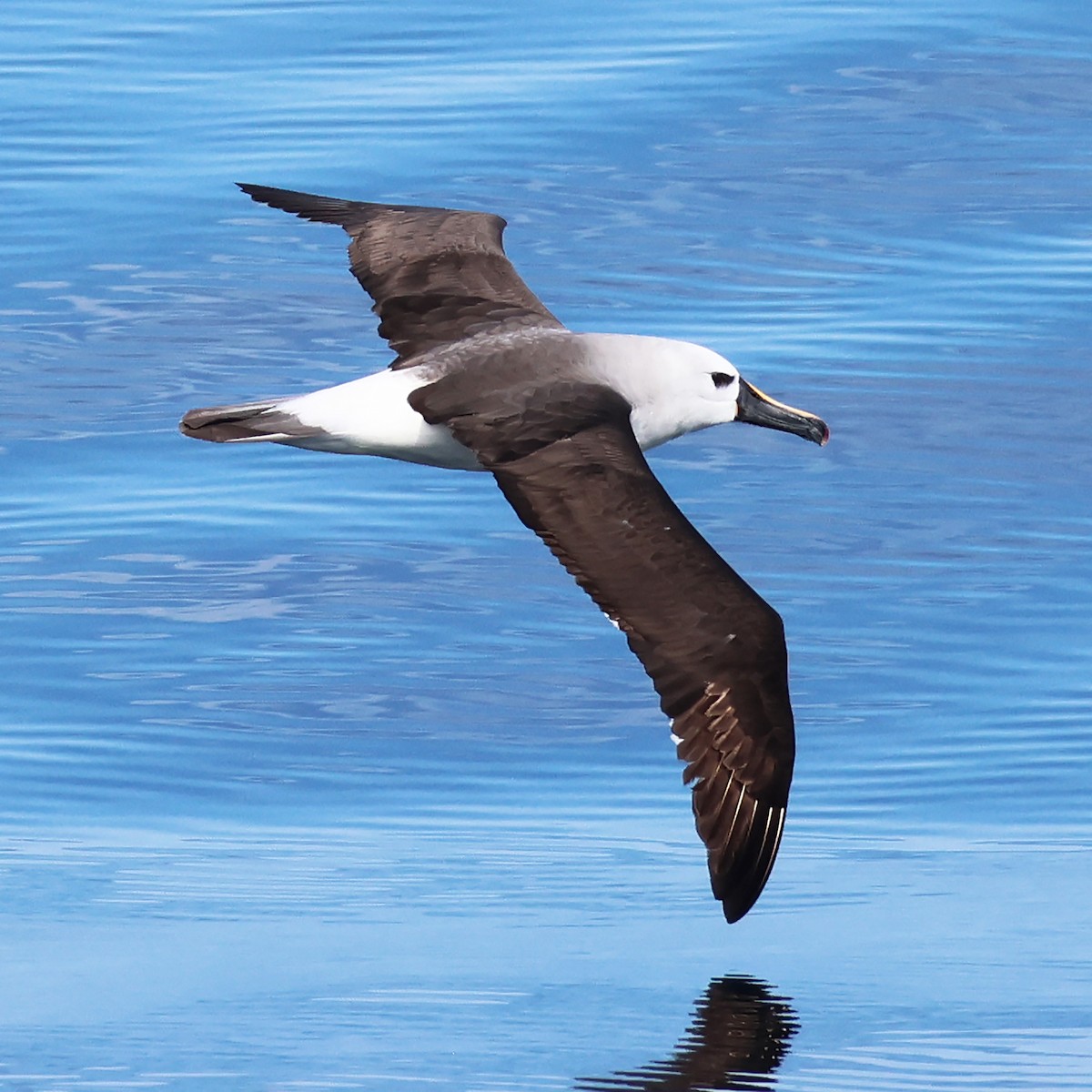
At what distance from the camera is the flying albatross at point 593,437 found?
8.68 meters

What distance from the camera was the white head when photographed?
32.8 ft

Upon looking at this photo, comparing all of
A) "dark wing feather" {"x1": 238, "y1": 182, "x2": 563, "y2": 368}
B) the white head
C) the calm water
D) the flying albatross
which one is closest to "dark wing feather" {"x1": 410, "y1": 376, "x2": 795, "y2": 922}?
the flying albatross

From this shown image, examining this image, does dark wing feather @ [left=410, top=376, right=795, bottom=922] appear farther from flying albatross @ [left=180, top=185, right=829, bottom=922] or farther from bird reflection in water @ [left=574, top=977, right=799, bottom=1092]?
bird reflection in water @ [left=574, top=977, right=799, bottom=1092]

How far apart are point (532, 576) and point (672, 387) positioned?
2711 millimetres

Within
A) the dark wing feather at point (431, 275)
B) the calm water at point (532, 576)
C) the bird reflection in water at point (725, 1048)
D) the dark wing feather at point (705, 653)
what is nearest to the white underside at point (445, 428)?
the dark wing feather at point (431, 275)

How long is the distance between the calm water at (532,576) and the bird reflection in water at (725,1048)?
2 cm

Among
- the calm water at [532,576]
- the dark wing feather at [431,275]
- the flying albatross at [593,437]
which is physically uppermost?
the dark wing feather at [431,275]

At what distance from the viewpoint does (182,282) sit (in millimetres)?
16156

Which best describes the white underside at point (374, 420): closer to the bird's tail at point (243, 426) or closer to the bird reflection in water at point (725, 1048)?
the bird's tail at point (243, 426)

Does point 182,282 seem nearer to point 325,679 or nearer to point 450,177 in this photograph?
point 450,177

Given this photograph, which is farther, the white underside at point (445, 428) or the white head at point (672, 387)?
the white head at point (672, 387)

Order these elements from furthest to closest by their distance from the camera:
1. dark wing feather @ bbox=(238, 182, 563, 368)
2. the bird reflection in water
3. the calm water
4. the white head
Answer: dark wing feather @ bbox=(238, 182, 563, 368) < the white head < the calm water < the bird reflection in water

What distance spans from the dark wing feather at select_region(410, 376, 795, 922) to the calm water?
0.48 m

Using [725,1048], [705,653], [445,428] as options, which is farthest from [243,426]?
[725,1048]
